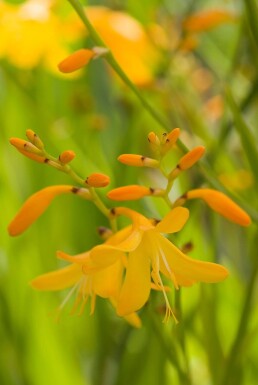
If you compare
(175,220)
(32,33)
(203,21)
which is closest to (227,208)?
(175,220)

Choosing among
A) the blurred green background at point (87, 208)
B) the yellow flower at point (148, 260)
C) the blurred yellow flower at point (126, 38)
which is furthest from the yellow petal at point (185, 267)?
the blurred yellow flower at point (126, 38)

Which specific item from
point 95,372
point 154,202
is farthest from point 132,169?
point 95,372

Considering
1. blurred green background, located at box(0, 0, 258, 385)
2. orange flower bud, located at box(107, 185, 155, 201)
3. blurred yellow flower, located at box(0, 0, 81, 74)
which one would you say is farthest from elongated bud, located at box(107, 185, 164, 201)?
blurred yellow flower, located at box(0, 0, 81, 74)

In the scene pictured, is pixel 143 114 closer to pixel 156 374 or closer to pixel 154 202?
pixel 154 202

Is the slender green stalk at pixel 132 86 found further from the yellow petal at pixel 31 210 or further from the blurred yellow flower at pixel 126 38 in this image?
the blurred yellow flower at pixel 126 38

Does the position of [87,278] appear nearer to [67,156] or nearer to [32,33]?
[67,156]

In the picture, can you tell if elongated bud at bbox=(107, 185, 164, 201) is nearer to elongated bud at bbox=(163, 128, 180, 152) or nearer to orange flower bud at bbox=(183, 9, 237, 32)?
elongated bud at bbox=(163, 128, 180, 152)
